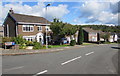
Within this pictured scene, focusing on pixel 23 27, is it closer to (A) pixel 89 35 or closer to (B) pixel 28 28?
(B) pixel 28 28

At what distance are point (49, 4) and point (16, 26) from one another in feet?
36.5

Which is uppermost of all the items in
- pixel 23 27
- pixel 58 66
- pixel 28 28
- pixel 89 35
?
pixel 23 27

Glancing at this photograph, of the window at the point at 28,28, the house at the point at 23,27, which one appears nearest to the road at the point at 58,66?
the house at the point at 23,27

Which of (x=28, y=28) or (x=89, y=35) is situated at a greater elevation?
(x=28, y=28)

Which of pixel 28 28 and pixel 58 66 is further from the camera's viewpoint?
pixel 28 28

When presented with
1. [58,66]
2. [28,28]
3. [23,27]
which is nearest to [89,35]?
[28,28]

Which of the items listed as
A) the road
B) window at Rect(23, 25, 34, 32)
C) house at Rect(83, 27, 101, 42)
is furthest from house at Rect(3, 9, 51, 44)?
house at Rect(83, 27, 101, 42)

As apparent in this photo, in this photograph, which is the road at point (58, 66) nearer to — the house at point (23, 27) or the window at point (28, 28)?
the house at point (23, 27)

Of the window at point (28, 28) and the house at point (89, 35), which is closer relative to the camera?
the window at point (28, 28)

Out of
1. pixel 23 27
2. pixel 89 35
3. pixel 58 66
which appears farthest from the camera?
pixel 89 35

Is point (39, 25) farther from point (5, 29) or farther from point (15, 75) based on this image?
point (15, 75)

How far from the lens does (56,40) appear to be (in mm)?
37281

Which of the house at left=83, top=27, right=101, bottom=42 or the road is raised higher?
the house at left=83, top=27, right=101, bottom=42

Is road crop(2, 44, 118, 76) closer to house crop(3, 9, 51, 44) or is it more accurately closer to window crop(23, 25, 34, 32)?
house crop(3, 9, 51, 44)
